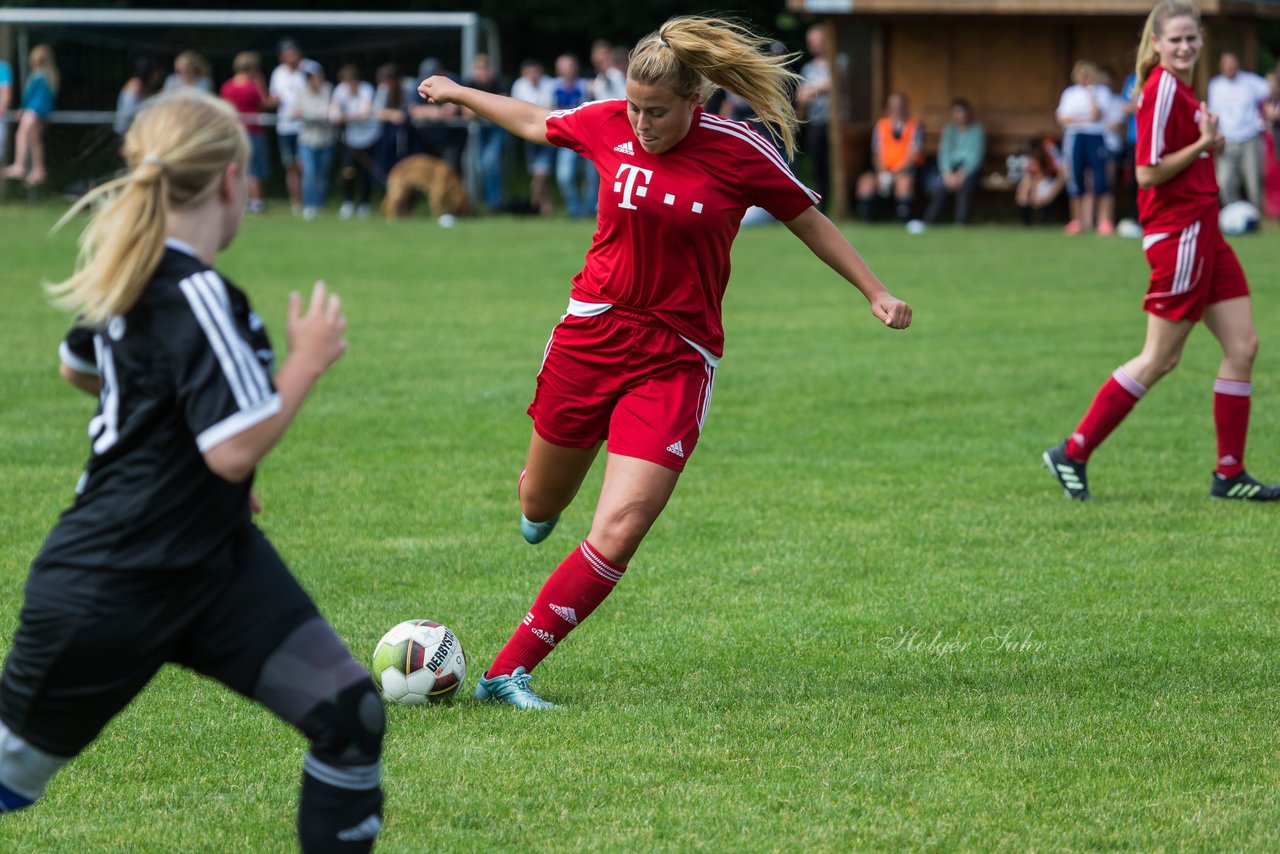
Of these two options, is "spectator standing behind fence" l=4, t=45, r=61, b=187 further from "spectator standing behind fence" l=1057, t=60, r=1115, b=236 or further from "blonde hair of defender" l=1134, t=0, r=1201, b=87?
"blonde hair of defender" l=1134, t=0, r=1201, b=87

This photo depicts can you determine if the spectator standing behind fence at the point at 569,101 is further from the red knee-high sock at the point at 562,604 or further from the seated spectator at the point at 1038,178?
the red knee-high sock at the point at 562,604

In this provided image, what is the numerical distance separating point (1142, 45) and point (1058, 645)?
3.25 m

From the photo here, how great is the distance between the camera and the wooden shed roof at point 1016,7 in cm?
2289

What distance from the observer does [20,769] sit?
324 centimetres

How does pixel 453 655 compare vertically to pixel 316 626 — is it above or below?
below

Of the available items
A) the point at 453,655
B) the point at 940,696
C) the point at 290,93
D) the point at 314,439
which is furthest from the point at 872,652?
the point at 290,93

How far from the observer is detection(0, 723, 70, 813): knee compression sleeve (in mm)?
3219

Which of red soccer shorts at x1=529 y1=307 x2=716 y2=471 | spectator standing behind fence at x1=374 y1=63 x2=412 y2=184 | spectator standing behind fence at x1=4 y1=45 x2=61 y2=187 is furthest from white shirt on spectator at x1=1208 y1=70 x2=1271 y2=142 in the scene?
red soccer shorts at x1=529 y1=307 x2=716 y2=471

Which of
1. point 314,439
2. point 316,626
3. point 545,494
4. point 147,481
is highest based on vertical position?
point 147,481

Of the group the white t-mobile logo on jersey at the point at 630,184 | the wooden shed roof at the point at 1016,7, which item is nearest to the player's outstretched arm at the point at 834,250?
the white t-mobile logo on jersey at the point at 630,184

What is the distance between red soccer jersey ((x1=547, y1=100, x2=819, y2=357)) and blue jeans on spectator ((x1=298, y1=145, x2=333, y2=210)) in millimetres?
21016

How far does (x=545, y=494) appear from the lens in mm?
5641

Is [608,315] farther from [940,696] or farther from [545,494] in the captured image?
[940,696]

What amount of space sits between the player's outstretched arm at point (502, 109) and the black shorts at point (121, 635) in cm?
248
